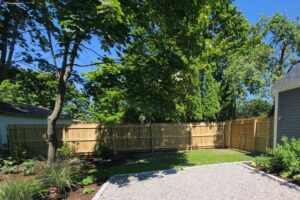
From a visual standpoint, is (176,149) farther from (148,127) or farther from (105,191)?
(105,191)

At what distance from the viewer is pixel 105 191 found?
6.21 m

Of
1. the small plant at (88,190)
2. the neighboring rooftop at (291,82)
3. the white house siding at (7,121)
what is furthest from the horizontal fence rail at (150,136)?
the small plant at (88,190)

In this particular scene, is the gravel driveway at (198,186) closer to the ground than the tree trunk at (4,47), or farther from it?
closer to the ground

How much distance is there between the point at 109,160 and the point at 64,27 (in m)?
7.16

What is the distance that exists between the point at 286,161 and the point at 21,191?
261 inches

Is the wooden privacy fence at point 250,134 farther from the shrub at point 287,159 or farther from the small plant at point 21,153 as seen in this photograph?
the small plant at point 21,153

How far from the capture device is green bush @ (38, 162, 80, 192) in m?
6.05

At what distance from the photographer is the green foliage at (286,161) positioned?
659cm

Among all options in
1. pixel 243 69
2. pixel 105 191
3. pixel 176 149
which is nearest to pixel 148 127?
pixel 176 149

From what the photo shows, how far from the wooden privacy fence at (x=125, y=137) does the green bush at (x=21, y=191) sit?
20.6 feet

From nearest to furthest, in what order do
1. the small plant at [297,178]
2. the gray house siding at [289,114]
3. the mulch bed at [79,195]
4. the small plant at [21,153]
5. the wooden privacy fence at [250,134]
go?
1. the mulch bed at [79,195]
2. the small plant at [297,178]
3. the gray house siding at [289,114]
4. the small plant at [21,153]
5. the wooden privacy fence at [250,134]

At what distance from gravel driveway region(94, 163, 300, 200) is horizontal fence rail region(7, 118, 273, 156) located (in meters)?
4.87

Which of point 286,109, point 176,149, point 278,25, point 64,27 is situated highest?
point 278,25

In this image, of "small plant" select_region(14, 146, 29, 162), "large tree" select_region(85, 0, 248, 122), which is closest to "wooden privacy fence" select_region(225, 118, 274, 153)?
"large tree" select_region(85, 0, 248, 122)
